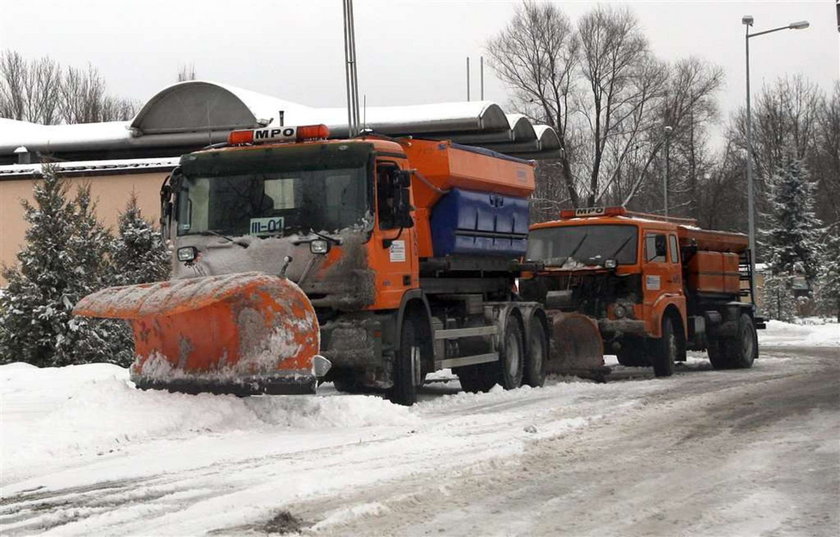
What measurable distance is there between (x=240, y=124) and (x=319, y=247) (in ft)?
86.4

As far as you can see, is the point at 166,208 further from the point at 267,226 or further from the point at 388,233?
the point at 388,233

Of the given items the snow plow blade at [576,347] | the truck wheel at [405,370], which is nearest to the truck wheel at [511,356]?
the snow plow blade at [576,347]

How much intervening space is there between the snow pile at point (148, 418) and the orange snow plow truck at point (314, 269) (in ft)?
0.99

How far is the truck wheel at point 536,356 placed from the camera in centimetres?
1583

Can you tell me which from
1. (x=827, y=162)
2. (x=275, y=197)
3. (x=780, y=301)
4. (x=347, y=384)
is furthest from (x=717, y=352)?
(x=827, y=162)

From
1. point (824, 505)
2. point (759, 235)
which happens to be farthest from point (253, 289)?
point (759, 235)

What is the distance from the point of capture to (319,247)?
11656 millimetres

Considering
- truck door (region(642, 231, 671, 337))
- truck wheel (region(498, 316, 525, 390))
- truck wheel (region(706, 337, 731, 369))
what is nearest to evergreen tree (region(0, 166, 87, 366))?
truck wheel (region(498, 316, 525, 390))

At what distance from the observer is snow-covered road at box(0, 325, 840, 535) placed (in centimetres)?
646

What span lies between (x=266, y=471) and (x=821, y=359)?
55.4 ft

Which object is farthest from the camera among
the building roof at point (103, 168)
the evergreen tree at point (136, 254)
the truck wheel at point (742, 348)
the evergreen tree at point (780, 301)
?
the evergreen tree at point (780, 301)

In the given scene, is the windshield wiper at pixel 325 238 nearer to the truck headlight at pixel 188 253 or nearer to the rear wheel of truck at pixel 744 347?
the truck headlight at pixel 188 253

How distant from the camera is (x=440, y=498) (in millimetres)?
7066

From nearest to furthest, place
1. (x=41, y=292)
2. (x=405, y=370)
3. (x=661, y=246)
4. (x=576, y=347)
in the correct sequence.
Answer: (x=405, y=370), (x=576, y=347), (x=661, y=246), (x=41, y=292)
